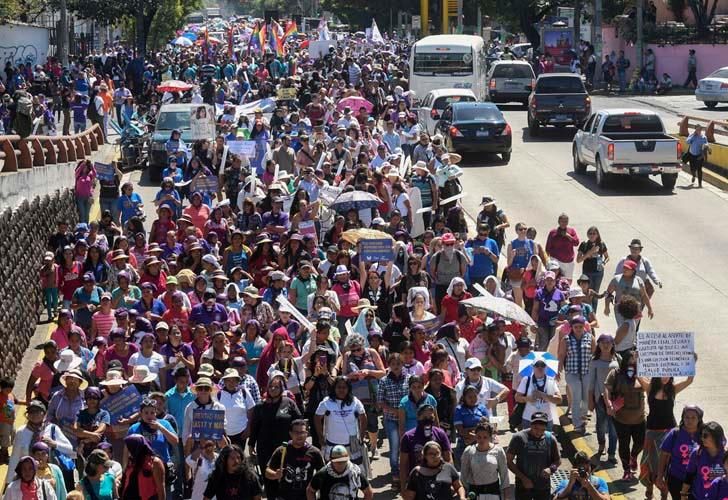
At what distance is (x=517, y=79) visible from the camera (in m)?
49.3

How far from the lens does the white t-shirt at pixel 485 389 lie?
14.0 m

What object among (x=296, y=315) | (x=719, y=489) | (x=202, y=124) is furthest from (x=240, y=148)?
(x=719, y=489)

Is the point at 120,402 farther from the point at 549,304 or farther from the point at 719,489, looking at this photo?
the point at 549,304

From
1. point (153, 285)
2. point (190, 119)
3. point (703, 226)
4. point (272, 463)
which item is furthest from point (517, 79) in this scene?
point (272, 463)

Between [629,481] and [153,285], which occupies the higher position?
[153,285]

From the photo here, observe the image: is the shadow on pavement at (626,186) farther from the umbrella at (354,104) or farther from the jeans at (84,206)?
the jeans at (84,206)

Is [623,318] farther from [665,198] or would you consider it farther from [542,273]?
[665,198]

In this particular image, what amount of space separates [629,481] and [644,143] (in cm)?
1680

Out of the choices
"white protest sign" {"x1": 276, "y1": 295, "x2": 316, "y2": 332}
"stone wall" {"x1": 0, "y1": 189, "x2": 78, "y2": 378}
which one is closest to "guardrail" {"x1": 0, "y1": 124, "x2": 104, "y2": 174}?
"stone wall" {"x1": 0, "y1": 189, "x2": 78, "y2": 378}

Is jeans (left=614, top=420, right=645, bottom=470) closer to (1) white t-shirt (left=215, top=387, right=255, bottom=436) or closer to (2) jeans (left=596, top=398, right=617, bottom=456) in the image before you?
(2) jeans (left=596, top=398, right=617, bottom=456)

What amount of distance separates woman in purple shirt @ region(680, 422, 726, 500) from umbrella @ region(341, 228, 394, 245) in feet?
22.5

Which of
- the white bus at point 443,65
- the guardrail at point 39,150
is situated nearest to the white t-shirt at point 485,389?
the guardrail at point 39,150

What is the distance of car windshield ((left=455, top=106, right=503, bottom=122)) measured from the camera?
35406 mm

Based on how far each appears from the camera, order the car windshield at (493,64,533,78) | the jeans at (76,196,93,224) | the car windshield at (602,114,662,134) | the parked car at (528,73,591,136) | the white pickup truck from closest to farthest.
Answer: the jeans at (76,196,93,224), the white pickup truck, the car windshield at (602,114,662,134), the parked car at (528,73,591,136), the car windshield at (493,64,533,78)
